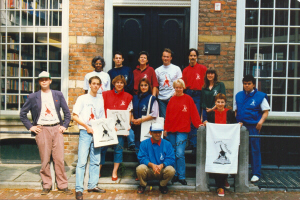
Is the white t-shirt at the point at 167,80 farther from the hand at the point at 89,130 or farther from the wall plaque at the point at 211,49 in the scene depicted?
the hand at the point at 89,130

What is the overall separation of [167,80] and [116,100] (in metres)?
1.21

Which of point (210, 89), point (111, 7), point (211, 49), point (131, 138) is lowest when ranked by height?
point (131, 138)

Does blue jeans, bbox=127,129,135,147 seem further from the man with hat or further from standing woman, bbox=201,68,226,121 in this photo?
standing woman, bbox=201,68,226,121

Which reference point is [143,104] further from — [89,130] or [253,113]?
[253,113]

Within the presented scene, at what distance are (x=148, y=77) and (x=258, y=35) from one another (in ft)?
9.78

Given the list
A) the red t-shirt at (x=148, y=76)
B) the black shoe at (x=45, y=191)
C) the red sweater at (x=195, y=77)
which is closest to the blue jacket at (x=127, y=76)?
the red t-shirt at (x=148, y=76)

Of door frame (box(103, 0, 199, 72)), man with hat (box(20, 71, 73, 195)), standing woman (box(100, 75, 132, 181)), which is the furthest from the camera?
door frame (box(103, 0, 199, 72))

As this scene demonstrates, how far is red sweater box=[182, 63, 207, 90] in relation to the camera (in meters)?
6.39

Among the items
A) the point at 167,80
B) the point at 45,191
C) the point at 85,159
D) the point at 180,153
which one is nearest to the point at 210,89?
the point at 167,80

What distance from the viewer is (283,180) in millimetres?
6031

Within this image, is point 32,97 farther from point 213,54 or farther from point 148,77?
point 213,54

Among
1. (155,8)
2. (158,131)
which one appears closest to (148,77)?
(158,131)

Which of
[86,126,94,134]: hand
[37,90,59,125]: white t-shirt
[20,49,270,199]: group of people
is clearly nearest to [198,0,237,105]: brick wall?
[20,49,270,199]: group of people

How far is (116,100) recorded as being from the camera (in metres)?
5.80
